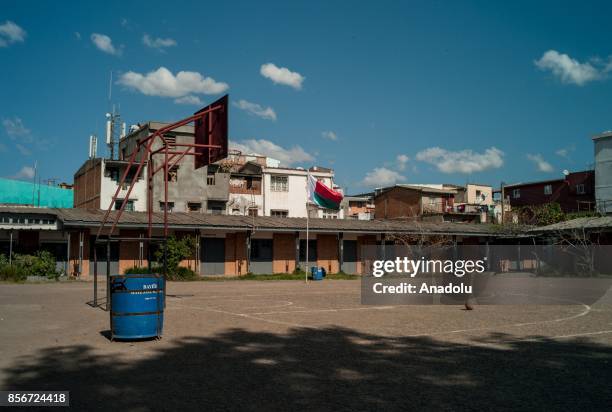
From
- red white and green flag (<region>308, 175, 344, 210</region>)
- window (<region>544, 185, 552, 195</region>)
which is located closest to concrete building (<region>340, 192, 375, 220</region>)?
window (<region>544, 185, 552, 195</region>)

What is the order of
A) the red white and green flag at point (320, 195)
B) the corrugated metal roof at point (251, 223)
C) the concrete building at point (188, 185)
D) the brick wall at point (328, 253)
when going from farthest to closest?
the concrete building at point (188, 185) → the brick wall at point (328, 253) → the corrugated metal roof at point (251, 223) → the red white and green flag at point (320, 195)

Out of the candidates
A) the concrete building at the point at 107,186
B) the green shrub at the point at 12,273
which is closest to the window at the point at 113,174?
the concrete building at the point at 107,186

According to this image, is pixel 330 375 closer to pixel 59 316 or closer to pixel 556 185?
pixel 59 316

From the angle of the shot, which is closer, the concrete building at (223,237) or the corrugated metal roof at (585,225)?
the concrete building at (223,237)

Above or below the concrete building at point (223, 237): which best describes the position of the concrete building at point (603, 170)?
above

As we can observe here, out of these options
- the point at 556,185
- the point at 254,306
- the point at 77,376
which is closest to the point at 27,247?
the point at 254,306

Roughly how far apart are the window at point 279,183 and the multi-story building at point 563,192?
1207 inches

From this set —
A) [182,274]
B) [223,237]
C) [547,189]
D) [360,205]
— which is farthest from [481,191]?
[182,274]

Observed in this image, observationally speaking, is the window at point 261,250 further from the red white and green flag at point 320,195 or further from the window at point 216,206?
the red white and green flag at point 320,195

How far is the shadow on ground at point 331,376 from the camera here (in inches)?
249

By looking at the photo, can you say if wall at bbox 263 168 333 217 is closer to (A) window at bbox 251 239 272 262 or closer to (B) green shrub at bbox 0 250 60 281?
(A) window at bbox 251 239 272 262

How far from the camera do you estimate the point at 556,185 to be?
6531cm

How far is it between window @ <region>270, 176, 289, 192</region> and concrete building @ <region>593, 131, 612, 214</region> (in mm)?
32006

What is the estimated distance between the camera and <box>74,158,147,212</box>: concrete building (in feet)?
148
